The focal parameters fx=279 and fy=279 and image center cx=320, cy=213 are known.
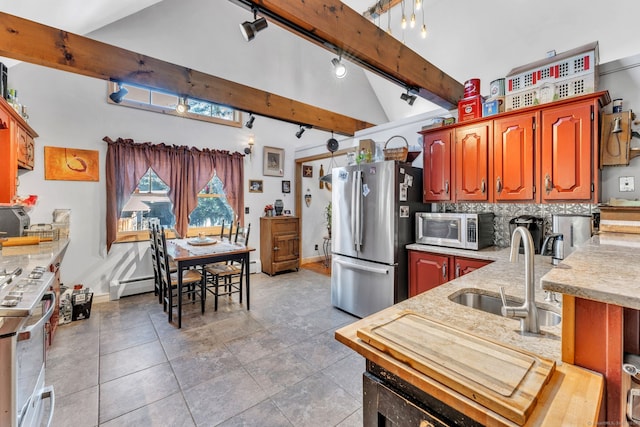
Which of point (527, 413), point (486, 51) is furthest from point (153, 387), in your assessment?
point (486, 51)

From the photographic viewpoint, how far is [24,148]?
2.88m

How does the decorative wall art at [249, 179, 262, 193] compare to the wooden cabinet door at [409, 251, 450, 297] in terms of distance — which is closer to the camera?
the wooden cabinet door at [409, 251, 450, 297]

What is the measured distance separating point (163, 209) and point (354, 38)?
12.3 ft

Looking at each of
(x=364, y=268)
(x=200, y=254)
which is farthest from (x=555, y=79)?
(x=200, y=254)

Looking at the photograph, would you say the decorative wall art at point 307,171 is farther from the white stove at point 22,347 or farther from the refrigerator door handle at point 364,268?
the white stove at point 22,347

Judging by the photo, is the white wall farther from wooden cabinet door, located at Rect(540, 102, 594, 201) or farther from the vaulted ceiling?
wooden cabinet door, located at Rect(540, 102, 594, 201)

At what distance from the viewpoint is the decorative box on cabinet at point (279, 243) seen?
512 cm

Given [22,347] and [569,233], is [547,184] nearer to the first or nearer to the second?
[569,233]

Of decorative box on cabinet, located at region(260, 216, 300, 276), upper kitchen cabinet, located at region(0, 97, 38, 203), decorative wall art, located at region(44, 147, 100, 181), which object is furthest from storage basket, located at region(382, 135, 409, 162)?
decorative wall art, located at region(44, 147, 100, 181)

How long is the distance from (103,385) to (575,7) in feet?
18.7

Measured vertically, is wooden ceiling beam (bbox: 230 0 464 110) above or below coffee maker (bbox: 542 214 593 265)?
above

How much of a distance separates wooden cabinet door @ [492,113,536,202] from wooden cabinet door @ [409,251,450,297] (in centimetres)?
80

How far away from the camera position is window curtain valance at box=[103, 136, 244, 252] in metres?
3.81

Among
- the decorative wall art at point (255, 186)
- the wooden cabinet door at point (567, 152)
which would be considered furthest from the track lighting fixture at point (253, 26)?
the decorative wall art at point (255, 186)
